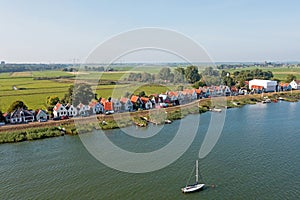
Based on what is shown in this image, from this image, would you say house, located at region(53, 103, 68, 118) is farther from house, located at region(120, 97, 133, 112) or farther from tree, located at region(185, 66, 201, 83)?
tree, located at region(185, 66, 201, 83)

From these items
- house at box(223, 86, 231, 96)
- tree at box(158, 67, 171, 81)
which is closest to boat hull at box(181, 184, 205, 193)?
house at box(223, 86, 231, 96)

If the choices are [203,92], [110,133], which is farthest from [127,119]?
[203,92]

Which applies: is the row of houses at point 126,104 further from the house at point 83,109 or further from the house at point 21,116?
the house at point 21,116

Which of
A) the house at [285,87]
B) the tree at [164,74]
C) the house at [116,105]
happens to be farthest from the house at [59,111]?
the house at [285,87]

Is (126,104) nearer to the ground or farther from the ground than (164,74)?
nearer to the ground

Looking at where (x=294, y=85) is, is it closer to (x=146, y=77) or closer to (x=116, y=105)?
(x=146, y=77)

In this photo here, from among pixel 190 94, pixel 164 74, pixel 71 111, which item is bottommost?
pixel 71 111

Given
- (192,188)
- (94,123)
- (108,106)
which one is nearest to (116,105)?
(108,106)
